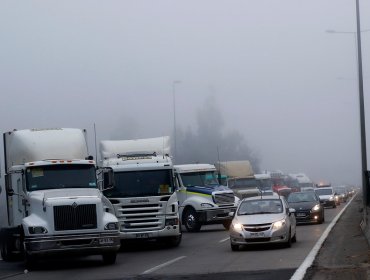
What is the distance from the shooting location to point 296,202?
39.6 metres

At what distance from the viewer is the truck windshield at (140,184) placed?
26.5m

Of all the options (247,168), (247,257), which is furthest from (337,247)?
(247,168)

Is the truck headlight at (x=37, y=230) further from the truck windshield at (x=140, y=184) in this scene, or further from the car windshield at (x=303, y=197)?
the car windshield at (x=303, y=197)

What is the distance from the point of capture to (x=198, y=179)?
37.6 metres

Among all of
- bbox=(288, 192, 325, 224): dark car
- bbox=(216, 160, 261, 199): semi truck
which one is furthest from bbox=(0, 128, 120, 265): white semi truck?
bbox=(216, 160, 261, 199): semi truck

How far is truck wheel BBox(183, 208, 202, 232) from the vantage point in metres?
36.5

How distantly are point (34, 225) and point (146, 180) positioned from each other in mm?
6254

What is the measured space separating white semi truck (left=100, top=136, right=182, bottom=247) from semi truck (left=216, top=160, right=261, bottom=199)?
82.6 ft

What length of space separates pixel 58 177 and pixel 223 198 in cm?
1525

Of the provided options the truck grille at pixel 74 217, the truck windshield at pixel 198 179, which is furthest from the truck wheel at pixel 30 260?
the truck windshield at pixel 198 179

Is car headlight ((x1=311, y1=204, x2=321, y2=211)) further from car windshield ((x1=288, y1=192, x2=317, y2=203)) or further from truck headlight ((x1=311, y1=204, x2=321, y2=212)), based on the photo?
car windshield ((x1=288, y1=192, x2=317, y2=203))

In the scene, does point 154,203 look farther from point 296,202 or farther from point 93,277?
point 296,202

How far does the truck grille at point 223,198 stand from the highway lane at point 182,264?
315 inches

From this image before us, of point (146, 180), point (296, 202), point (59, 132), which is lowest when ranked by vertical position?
point (296, 202)
